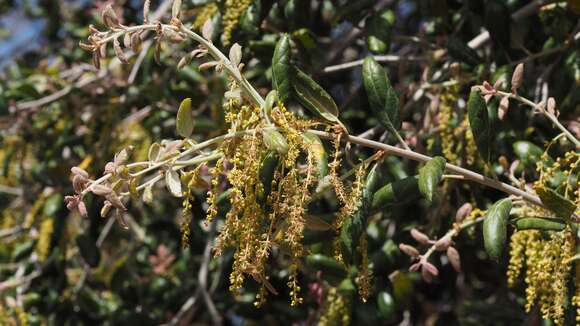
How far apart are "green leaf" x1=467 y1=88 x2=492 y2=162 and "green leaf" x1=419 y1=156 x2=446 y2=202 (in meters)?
0.17

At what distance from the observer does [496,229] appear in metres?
1.65

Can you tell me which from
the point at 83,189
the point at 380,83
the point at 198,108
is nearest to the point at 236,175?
the point at 83,189

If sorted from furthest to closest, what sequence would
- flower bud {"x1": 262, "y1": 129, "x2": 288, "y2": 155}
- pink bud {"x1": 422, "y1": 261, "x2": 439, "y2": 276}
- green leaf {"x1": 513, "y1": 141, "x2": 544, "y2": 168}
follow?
green leaf {"x1": 513, "y1": 141, "x2": 544, "y2": 168} → pink bud {"x1": 422, "y1": 261, "x2": 439, "y2": 276} → flower bud {"x1": 262, "y1": 129, "x2": 288, "y2": 155}

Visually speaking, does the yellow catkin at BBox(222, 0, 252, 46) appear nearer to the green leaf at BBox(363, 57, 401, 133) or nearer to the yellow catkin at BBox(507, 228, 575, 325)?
the green leaf at BBox(363, 57, 401, 133)

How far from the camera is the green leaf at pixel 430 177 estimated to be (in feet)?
5.19

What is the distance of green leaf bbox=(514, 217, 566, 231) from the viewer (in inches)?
67.1

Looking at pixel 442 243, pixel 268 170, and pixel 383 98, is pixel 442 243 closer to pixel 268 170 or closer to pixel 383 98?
pixel 383 98

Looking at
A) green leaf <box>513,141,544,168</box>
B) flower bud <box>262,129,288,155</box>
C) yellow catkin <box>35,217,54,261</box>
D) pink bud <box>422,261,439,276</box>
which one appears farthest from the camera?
yellow catkin <box>35,217,54,261</box>

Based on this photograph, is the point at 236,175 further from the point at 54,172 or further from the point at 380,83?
the point at 54,172

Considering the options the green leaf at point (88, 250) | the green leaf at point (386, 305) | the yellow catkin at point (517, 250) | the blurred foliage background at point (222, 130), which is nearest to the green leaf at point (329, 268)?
the blurred foliage background at point (222, 130)

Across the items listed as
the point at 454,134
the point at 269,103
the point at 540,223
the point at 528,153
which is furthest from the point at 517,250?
the point at 269,103

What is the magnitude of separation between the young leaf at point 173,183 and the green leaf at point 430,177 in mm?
503

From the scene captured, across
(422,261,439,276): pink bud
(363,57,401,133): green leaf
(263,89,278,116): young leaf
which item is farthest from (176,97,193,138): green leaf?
(422,261,439,276): pink bud

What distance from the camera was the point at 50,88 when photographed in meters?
3.26
